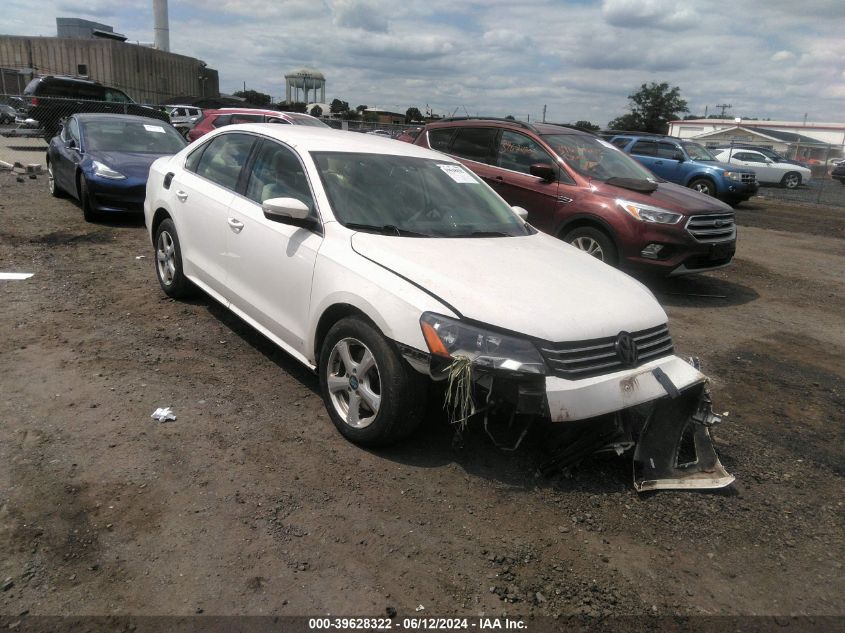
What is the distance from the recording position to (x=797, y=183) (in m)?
25.2

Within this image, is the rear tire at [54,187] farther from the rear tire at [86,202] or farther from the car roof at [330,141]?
the car roof at [330,141]

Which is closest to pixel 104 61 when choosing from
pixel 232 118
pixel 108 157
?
pixel 232 118

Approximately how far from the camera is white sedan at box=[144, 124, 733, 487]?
10.5 ft

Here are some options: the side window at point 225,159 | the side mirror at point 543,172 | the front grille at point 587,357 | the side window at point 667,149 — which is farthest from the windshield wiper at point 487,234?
the side window at point 667,149

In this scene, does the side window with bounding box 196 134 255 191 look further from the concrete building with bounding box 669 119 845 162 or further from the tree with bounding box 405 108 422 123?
the concrete building with bounding box 669 119 845 162

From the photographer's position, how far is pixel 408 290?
11.0 feet

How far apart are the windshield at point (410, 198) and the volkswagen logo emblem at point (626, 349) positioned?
1330mm

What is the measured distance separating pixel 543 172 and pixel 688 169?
11267mm

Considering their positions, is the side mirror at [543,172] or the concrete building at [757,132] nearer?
the side mirror at [543,172]

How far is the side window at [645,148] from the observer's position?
17625 mm

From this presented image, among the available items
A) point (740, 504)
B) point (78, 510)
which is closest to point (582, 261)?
point (740, 504)

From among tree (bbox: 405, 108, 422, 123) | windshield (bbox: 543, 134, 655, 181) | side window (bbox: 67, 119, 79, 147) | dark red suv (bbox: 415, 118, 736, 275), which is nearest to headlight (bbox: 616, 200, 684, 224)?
dark red suv (bbox: 415, 118, 736, 275)

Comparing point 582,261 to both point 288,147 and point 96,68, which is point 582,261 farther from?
point 96,68

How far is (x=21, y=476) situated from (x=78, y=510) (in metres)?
0.47
